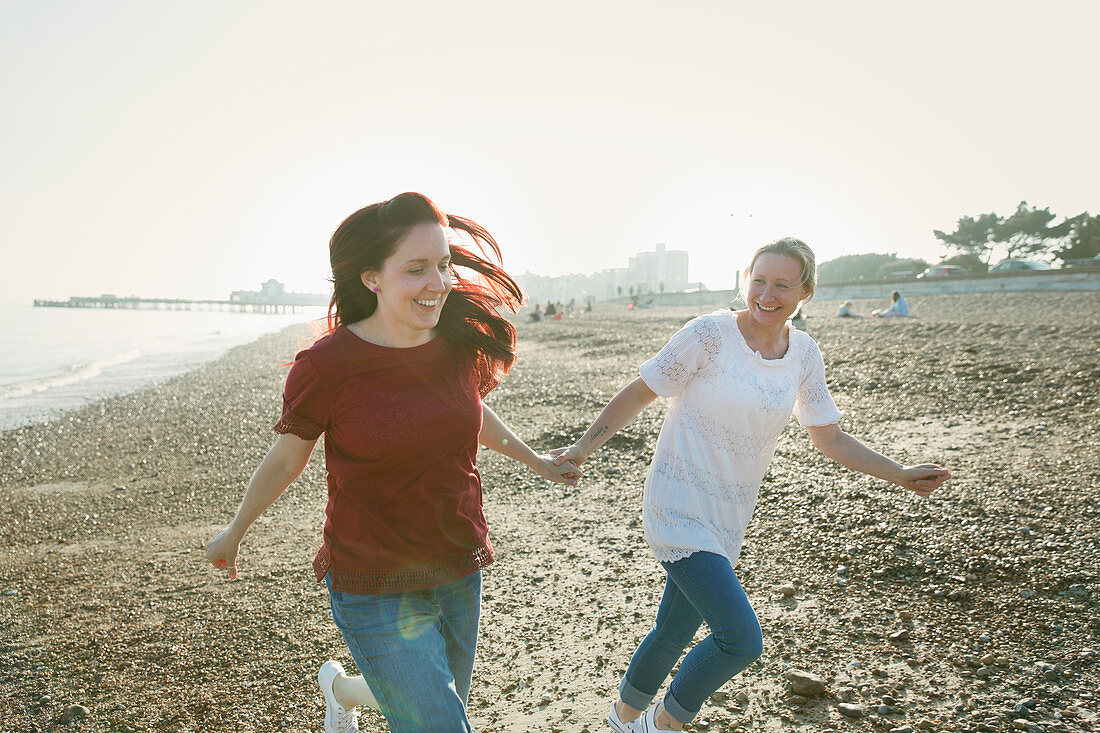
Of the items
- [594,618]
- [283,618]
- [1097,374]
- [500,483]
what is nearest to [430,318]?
[594,618]

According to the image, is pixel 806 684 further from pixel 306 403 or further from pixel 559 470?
pixel 306 403

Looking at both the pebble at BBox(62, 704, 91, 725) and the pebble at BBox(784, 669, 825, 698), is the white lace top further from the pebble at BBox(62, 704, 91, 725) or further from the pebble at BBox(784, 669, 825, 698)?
the pebble at BBox(62, 704, 91, 725)

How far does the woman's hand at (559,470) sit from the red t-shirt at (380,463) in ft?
2.82

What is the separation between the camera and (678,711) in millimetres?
2627

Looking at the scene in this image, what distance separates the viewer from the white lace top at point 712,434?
8.70ft

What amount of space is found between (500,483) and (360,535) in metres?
5.40

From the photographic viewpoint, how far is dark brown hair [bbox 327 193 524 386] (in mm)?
2363

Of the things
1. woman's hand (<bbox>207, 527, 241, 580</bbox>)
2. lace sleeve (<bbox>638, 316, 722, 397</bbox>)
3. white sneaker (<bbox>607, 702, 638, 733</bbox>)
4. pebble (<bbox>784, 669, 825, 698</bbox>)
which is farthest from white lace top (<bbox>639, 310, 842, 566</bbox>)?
woman's hand (<bbox>207, 527, 241, 580</bbox>)

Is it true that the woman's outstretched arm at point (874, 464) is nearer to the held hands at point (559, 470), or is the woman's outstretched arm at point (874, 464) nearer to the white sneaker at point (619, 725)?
the held hands at point (559, 470)

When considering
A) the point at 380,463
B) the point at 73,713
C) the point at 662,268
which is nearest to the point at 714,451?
the point at 380,463

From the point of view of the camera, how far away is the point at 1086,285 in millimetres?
25312

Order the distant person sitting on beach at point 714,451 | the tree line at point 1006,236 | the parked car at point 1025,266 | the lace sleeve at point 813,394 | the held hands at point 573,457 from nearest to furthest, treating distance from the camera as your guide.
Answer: the distant person sitting on beach at point 714,451, the lace sleeve at point 813,394, the held hands at point 573,457, the parked car at point 1025,266, the tree line at point 1006,236

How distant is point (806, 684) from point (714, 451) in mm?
1513

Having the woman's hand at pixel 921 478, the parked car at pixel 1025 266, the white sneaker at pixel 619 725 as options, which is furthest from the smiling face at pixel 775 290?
the parked car at pixel 1025 266
